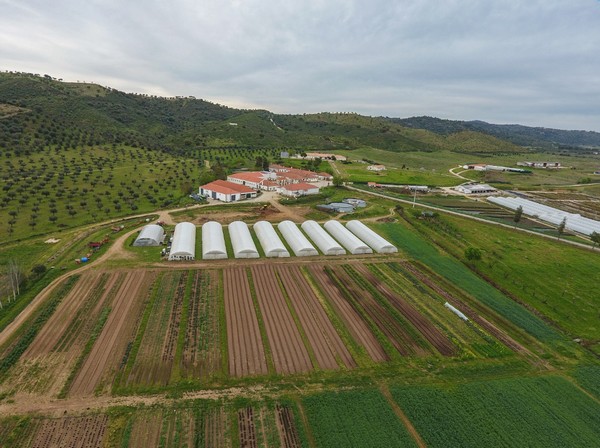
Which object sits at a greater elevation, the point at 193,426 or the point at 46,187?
the point at 46,187

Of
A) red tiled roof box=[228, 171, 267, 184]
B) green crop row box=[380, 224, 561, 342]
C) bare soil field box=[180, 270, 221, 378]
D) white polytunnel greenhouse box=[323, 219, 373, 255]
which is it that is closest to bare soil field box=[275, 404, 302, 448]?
bare soil field box=[180, 270, 221, 378]

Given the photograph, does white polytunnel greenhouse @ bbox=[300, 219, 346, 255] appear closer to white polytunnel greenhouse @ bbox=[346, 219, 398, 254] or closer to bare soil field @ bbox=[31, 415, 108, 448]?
white polytunnel greenhouse @ bbox=[346, 219, 398, 254]

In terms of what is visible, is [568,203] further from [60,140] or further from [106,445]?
[60,140]

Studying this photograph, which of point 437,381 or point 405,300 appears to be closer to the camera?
point 437,381

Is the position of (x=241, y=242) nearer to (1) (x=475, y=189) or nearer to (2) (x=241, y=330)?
(2) (x=241, y=330)

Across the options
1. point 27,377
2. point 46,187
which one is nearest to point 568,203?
point 27,377

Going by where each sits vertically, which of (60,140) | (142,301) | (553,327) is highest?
(60,140)

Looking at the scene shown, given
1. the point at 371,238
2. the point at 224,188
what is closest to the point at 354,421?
the point at 371,238
